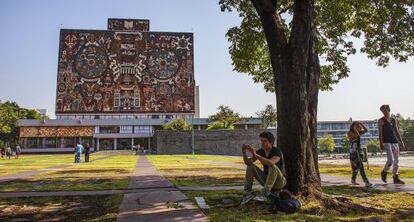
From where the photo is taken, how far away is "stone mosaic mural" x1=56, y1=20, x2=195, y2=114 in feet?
290

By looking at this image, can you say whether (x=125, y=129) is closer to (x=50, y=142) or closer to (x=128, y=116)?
(x=128, y=116)

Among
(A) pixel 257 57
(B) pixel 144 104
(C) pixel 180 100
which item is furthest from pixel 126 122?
(A) pixel 257 57

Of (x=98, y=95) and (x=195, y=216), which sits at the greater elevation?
(x=98, y=95)

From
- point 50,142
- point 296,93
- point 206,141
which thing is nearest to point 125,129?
point 50,142

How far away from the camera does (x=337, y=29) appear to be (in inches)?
498

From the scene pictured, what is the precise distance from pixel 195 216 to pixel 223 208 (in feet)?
2.42

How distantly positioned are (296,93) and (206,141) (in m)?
52.3

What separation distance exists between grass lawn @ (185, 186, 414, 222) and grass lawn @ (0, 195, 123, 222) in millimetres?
1690

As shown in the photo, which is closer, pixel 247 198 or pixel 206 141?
pixel 247 198

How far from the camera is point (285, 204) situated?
536 cm

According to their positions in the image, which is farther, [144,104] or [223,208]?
[144,104]

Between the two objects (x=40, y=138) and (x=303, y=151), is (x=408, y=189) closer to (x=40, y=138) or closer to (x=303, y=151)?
(x=303, y=151)

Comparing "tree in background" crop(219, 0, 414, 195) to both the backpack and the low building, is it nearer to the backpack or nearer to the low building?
the backpack

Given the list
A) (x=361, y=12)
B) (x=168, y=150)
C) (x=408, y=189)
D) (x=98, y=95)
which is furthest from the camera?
(x=98, y=95)
